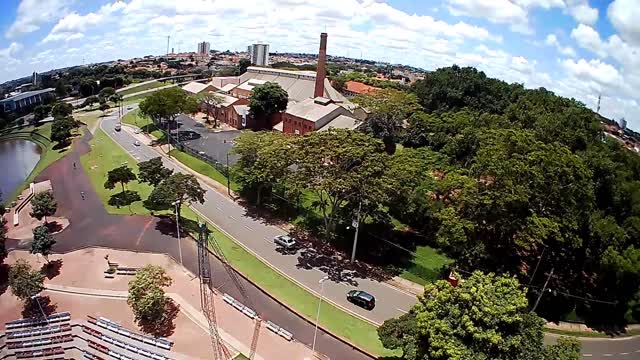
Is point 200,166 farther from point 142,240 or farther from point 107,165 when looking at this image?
point 142,240

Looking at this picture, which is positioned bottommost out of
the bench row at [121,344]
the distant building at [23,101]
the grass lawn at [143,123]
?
the distant building at [23,101]

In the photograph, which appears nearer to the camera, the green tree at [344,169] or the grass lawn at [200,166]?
the green tree at [344,169]

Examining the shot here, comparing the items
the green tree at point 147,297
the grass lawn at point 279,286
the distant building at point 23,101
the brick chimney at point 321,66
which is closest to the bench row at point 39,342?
the green tree at point 147,297

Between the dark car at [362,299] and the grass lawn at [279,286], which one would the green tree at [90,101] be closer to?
the grass lawn at [279,286]

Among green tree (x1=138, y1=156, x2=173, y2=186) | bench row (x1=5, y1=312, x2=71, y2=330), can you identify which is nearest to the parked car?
green tree (x1=138, y1=156, x2=173, y2=186)

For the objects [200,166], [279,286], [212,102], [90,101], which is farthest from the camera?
[90,101]

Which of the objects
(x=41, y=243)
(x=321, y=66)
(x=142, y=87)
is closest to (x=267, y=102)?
(x=321, y=66)

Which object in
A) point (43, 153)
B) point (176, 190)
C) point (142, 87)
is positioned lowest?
point (43, 153)
